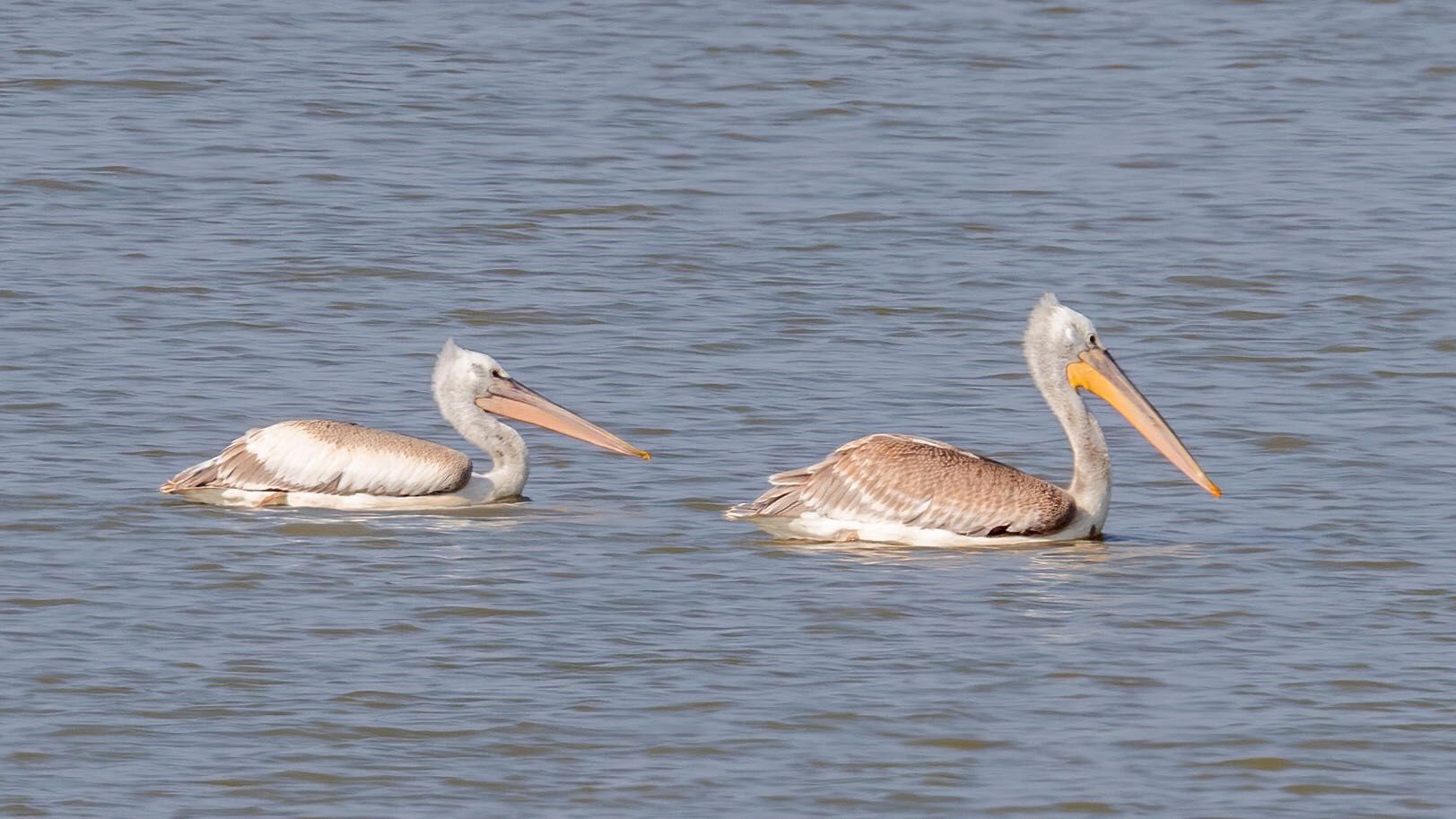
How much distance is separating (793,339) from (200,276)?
2.50 meters

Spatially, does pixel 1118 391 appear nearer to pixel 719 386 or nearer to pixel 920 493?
pixel 920 493

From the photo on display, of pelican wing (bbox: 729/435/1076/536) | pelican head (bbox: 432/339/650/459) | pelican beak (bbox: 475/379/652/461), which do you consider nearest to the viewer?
pelican wing (bbox: 729/435/1076/536)

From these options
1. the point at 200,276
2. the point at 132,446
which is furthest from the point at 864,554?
the point at 200,276

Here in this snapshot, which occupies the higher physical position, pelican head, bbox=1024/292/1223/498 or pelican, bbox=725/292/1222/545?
pelican head, bbox=1024/292/1223/498

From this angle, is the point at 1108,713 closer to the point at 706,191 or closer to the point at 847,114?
the point at 706,191

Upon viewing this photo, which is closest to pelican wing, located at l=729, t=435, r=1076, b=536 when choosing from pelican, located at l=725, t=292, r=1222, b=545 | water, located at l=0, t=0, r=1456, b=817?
pelican, located at l=725, t=292, r=1222, b=545

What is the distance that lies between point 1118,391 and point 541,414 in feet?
6.04

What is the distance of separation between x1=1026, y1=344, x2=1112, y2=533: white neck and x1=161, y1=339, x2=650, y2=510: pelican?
1.26 m

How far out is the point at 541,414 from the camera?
30.2 ft

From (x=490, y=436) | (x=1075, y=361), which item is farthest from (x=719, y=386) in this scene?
(x=1075, y=361)

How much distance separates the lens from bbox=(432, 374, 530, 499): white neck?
9000mm

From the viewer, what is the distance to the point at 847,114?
15.8 meters

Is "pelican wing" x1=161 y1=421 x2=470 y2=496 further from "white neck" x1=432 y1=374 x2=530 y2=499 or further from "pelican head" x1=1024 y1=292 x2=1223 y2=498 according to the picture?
"pelican head" x1=1024 y1=292 x2=1223 y2=498

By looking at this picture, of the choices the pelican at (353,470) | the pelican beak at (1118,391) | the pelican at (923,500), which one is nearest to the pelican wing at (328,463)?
the pelican at (353,470)
